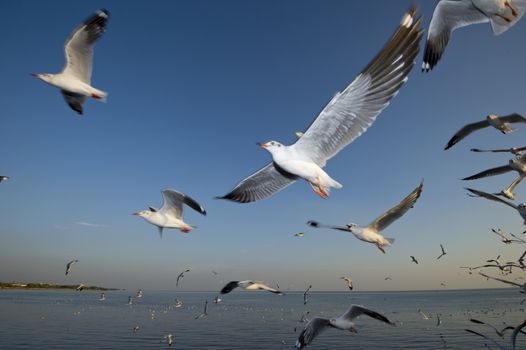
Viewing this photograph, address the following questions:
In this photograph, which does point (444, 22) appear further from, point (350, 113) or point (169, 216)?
point (169, 216)

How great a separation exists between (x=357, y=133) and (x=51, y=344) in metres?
26.0

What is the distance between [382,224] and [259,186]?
2953 mm

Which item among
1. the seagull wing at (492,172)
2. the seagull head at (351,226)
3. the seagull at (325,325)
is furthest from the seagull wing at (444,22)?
the seagull at (325,325)

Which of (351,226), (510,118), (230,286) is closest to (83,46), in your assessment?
(230,286)

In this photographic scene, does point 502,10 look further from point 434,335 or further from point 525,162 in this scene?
point 434,335

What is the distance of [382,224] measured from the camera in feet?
32.2

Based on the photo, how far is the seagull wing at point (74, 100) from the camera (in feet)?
37.5

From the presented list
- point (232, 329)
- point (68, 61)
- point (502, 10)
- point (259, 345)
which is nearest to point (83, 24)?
point (68, 61)

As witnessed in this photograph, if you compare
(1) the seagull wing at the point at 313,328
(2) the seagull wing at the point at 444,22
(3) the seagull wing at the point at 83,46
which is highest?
(2) the seagull wing at the point at 444,22

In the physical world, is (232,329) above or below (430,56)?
below

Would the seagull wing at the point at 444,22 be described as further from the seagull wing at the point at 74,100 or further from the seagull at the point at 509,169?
the seagull wing at the point at 74,100

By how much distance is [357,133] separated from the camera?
22.7 feet

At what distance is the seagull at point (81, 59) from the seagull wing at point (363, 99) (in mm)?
5807

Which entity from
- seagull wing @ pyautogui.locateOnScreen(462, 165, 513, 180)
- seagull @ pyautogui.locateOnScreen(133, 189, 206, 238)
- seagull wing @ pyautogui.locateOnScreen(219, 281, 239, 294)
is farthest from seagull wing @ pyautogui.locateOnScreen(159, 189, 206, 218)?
seagull wing @ pyautogui.locateOnScreen(462, 165, 513, 180)
